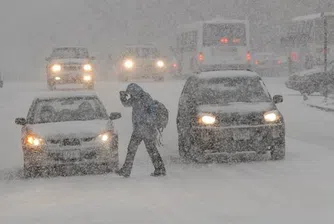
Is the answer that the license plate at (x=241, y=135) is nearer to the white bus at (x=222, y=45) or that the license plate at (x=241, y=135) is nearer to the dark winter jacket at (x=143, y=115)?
the dark winter jacket at (x=143, y=115)

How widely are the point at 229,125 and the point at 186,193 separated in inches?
142

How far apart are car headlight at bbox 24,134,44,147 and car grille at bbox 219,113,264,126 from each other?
3.25 meters

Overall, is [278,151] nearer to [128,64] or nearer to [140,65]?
[140,65]

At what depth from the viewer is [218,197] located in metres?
11.5

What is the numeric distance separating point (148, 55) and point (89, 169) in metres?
29.2

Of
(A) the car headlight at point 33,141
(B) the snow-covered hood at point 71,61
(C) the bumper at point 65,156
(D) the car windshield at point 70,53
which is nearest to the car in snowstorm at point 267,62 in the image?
Answer: (D) the car windshield at point 70,53

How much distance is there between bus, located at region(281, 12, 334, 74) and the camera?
45656 millimetres

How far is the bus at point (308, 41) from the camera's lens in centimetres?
4566

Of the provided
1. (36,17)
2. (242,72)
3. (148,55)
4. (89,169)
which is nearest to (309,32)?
(148,55)

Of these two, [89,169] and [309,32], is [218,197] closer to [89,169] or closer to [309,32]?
[89,169]

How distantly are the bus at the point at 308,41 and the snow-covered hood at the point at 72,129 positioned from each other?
30102 millimetres

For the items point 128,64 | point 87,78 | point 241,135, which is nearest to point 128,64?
point 128,64

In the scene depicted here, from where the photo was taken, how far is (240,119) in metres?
15.4

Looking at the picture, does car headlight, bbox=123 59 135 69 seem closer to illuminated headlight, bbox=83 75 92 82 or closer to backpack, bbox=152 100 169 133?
illuminated headlight, bbox=83 75 92 82
